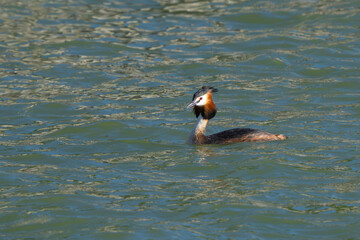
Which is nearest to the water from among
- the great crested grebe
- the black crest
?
the great crested grebe

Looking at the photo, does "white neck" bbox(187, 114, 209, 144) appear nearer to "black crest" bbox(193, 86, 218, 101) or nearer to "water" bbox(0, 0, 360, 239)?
"water" bbox(0, 0, 360, 239)

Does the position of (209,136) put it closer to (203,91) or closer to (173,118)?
(203,91)

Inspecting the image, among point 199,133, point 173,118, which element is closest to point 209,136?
point 199,133

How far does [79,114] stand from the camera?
50.3 feet

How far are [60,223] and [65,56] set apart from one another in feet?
33.6

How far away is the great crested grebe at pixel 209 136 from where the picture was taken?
42.1 ft

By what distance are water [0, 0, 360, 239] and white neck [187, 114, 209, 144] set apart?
171 mm

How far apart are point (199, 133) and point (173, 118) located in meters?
1.93

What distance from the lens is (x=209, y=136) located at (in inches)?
523

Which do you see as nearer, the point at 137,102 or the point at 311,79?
the point at 137,102

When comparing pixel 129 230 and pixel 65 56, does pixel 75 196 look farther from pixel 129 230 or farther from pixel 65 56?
pixel 65 56

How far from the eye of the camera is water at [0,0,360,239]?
Answer: 976 centimetres

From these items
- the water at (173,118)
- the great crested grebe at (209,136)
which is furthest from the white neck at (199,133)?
the water at (173,118)

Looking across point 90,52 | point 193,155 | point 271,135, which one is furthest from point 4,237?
point 90,52
